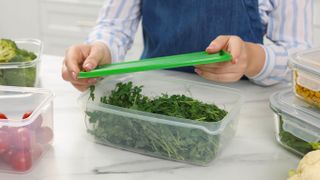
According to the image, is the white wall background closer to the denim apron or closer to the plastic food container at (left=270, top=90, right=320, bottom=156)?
the denim apron

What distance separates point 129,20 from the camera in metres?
1.15

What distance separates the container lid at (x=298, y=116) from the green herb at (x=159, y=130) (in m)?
0.09

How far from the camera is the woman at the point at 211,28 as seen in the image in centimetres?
99

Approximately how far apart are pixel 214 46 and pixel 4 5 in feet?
5.65

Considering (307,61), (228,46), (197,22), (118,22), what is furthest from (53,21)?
(307,61)

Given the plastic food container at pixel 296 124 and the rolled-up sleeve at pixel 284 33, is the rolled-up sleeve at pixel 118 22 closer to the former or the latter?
the rolled-up sleeve at pixel 284 33

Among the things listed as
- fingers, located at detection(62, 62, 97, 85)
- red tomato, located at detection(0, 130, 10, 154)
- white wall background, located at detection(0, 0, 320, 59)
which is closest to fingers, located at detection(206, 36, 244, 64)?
fingers, located at detection(62, 62, 97, 85)

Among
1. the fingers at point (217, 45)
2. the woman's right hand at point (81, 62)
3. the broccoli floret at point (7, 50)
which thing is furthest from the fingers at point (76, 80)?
the fingers at point (217, 45)

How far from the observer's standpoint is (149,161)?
71 cm

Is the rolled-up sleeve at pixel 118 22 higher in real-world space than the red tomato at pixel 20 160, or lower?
higher

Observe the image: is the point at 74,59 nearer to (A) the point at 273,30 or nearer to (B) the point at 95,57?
(B) the point at 95,57

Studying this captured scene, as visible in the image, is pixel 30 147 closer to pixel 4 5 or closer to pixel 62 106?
pixel 62 106

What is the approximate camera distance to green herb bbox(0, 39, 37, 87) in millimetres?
868

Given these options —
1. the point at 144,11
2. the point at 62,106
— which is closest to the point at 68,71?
the point at 62,106
